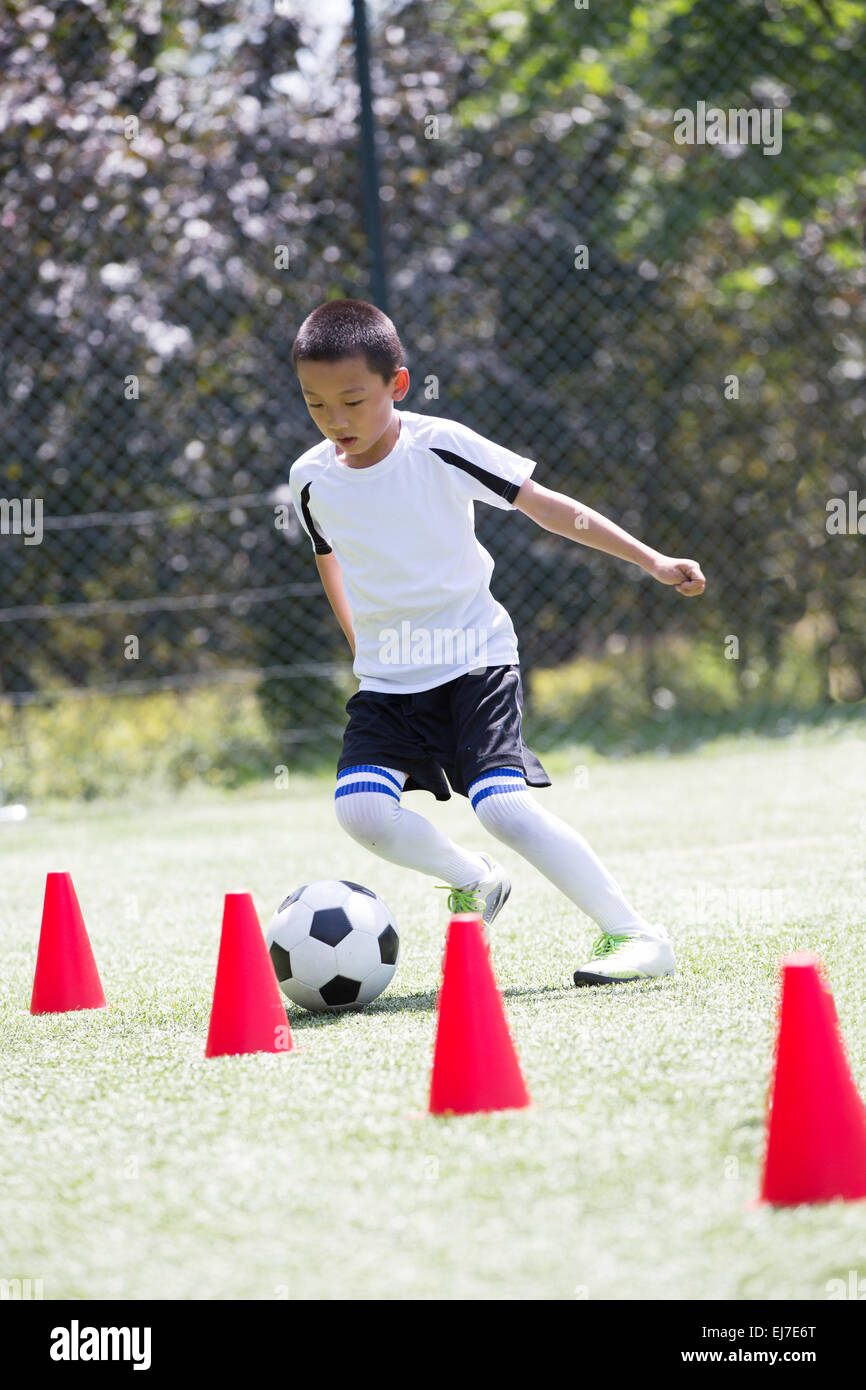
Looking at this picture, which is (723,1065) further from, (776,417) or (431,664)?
(776,417)

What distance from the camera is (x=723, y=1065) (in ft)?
8.57

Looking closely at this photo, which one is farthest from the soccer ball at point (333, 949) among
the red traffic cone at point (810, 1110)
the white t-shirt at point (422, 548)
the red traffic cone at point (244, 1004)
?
the red traffic cone at point (810, 1110)

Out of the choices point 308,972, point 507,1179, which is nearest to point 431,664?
A: point 308,972

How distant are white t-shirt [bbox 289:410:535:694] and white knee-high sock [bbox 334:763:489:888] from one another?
8.8 inches

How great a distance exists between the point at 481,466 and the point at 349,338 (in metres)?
0.43

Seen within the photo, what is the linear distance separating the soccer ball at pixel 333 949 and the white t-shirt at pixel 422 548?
0.55m

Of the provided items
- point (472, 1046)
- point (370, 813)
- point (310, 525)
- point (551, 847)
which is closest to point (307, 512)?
point (310, 525)

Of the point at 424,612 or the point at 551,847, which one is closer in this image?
the point at 551,847

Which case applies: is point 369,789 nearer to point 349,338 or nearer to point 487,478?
point 487,478

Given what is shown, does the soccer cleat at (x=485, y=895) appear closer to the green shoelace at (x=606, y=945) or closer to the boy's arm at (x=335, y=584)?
the green shoelace at (x=606, y=945)

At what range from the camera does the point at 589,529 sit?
141 inches

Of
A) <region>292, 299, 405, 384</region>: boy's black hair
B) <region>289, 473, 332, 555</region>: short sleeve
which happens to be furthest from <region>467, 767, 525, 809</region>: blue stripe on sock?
<region>292, 299, 405, 384</region>: boy's black hair

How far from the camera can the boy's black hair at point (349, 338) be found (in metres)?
3.51
